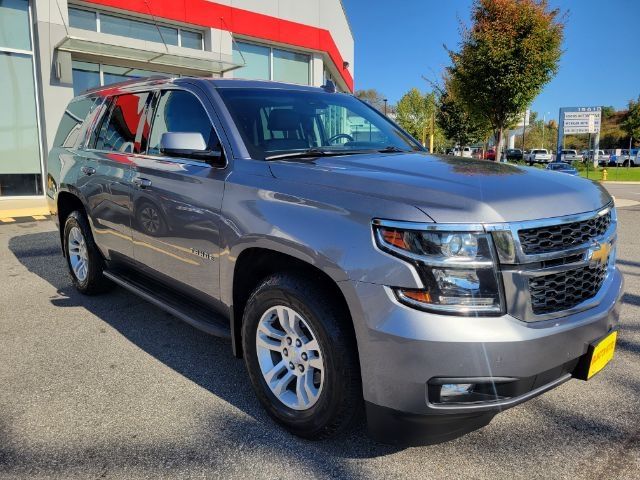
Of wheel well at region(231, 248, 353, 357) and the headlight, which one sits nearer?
the headlight

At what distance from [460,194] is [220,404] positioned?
1.86 m

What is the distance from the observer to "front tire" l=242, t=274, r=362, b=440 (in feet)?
7.77

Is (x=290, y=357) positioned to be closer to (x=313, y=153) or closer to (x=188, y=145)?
(x=313, y=153)

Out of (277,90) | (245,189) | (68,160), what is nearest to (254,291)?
(245,189)

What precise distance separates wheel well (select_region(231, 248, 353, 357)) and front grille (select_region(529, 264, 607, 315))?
0.81 metres

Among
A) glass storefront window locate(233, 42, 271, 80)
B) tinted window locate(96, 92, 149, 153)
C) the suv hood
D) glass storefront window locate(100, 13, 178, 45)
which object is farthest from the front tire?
glass storefront window locate(233, 42, 271, 80)

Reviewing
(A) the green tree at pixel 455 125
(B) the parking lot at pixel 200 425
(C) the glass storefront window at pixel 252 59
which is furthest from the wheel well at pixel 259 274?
(A) the green tree at pixel 455 125

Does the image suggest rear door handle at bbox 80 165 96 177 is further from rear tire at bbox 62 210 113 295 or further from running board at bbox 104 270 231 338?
running board at bbox 104 270 231 338

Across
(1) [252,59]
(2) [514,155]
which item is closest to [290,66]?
(1) [252,59]

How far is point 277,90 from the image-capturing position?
12.4 feet

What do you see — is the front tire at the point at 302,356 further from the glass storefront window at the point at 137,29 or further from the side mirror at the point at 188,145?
the glass storefront window at the point at 137,29

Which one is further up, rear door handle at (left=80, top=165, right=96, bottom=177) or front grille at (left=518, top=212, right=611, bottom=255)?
rear door handle at (left=80, top=165, right=96, bottom=177)

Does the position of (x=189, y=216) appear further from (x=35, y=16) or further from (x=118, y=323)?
(x=35, y=16)

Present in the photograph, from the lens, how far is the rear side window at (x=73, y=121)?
512 cm
